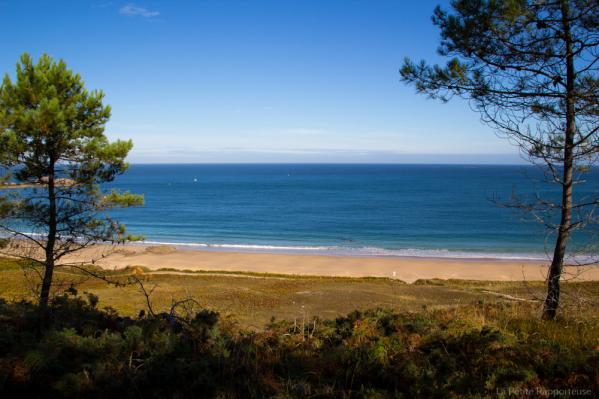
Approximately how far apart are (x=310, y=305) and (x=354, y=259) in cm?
1791

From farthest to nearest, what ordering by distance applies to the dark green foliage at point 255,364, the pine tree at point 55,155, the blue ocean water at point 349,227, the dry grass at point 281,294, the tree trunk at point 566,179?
the blue ocean water at point 349,227, the dry grass at point 281,294, the pine tree at point 55,155, the tree trunk at point 566,179, the dark green foliage at point 255,364

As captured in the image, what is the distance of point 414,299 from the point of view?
63.3ft

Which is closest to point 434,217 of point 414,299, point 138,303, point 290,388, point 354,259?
point 354,259

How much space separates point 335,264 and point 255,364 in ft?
97.7

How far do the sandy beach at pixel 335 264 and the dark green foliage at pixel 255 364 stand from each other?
24409 mm

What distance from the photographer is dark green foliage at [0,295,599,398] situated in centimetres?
377

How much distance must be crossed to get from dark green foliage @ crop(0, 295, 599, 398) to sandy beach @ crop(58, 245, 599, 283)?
24.4m

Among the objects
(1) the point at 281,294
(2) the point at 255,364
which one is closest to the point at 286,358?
(2) the point at 255,364

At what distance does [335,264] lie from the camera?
33.6 m

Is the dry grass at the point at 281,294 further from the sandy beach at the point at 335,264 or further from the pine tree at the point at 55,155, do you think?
the sandy beach at the point at 335,264

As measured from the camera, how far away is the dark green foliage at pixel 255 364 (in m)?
3.77

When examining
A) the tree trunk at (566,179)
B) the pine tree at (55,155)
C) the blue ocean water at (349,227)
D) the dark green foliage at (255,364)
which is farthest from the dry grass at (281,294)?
the blue ocean water at (349,227)

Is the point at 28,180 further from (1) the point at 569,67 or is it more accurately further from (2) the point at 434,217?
(2) the point at 434,217

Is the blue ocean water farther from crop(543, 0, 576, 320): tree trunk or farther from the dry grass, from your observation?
crop(543, 0, 576, 320): tree trunk
